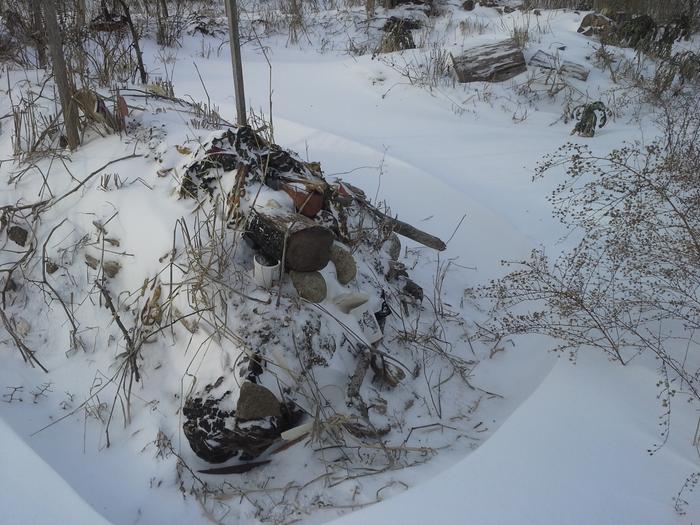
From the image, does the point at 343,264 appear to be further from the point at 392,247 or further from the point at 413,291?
the point at 392,247

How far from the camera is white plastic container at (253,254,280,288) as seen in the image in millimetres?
2330

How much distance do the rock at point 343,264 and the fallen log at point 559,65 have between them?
13.9 feet

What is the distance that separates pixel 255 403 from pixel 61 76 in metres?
2.25

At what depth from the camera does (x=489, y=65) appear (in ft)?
18.6

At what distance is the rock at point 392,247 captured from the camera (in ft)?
10.2

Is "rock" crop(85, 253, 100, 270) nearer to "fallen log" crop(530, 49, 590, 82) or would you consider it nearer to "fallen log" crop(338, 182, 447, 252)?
"fallen log" crop(338, 182, 447, 252)

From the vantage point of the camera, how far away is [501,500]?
6.00 ft

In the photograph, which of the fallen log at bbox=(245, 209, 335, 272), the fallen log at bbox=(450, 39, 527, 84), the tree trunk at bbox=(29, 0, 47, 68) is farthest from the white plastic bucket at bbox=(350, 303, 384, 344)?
the fallen log at bbox=(450, 39, 527, 84)

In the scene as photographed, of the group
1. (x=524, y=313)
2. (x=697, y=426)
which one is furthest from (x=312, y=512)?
(x=524, y=313)

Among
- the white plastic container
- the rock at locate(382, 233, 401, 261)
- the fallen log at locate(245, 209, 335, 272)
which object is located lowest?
the rock at locate(382, 233, 401, 261)

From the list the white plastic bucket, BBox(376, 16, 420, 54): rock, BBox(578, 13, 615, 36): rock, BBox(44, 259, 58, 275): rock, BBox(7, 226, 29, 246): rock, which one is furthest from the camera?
BBox(578, 13, 615, 36): rock

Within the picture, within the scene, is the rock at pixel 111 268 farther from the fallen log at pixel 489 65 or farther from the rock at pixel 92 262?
the fallen log at pixel 489 65

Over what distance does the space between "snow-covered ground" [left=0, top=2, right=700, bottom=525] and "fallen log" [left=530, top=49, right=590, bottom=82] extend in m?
1.76

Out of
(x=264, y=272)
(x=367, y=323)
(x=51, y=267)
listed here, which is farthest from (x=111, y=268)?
(x=367, y=323)
